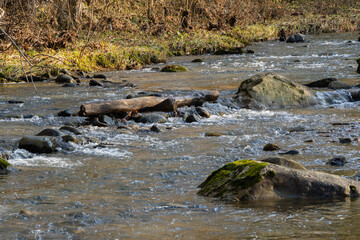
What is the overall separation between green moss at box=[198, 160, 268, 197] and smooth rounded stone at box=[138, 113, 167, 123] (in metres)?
4.37

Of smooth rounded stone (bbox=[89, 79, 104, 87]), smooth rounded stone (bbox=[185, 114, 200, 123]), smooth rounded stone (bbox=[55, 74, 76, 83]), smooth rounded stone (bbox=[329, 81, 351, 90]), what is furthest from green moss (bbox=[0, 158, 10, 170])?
smooth rounded stone (bbox=[329, 81, 351, 90])

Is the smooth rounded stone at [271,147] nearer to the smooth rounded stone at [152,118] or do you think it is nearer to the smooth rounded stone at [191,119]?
the smooth rounded stone at [191,119]

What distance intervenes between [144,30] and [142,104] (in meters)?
14.1

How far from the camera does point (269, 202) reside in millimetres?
4508

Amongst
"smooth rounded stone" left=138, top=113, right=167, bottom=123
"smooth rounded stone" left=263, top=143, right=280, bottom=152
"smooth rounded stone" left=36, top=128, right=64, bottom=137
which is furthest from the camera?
"smooth rounded stone" left=138, top=113, right=167, bottom=123

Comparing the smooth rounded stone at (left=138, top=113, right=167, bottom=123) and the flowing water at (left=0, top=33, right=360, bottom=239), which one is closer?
the flowing water at (left=0, top=33, right=360, bottom=239)

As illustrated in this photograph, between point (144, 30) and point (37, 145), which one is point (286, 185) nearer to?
point (37, 145)

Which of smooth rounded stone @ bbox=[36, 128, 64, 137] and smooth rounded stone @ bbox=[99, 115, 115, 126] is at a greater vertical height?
smooth rounded stone @ bbox=[36, 128, 64, 137]

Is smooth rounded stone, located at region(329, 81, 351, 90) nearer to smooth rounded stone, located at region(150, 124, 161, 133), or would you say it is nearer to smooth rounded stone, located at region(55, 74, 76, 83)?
smooth rounded stone, located at region(150, 124, 161, 133)

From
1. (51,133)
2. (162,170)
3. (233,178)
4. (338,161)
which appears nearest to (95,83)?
(51,133)

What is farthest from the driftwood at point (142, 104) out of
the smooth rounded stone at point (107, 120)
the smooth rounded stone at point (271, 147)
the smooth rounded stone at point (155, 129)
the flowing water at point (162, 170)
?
the smooth rounded stone at point (271, 147)

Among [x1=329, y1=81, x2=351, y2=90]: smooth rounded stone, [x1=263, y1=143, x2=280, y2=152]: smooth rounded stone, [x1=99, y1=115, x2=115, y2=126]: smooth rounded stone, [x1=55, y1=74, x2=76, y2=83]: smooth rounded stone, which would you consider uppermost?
[x1=55, y1=74, x2=76, y2=83]: smooth rounded stone

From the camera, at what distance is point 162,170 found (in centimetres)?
614

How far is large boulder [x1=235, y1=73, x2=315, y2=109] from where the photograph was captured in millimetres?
11087
